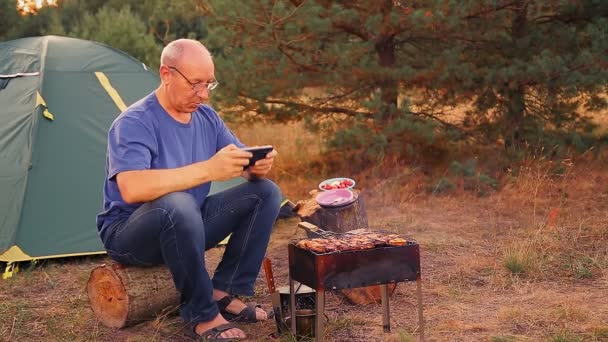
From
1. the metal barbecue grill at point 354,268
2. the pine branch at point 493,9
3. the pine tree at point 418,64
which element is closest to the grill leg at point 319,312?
the metal barbecue grill at point 354,268

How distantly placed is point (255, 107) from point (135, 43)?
15.3ft

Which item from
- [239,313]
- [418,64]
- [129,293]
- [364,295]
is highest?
[418,64]

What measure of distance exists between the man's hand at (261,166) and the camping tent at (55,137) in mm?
2226

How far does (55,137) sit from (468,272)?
319 centimetres

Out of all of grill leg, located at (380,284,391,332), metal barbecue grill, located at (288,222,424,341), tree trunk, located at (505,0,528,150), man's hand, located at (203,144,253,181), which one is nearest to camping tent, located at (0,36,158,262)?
man's hand, located at (203,144,253,181)

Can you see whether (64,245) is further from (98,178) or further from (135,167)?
(135,167)

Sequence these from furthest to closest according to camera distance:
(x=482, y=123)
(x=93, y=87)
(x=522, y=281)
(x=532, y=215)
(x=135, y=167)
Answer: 1. (x=482, y=123)
2. (x=532, y=215)
3. (x=93, y=87)
4. (x=522, y=281)
5. (x=135, y=167)

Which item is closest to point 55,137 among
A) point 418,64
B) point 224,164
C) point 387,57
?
point 224,164

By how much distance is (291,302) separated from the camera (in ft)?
12.6

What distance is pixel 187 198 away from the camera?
3711mm

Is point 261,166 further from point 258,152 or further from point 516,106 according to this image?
point 516,106

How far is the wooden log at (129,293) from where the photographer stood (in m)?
4.02

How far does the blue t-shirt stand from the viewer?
144 inches

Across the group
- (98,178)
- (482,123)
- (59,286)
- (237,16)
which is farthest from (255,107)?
Answer: (59,286)
